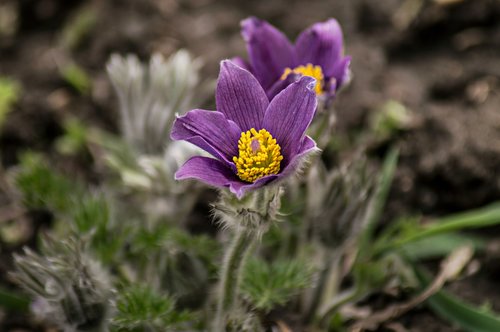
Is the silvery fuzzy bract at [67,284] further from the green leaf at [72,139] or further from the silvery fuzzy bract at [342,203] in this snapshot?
the green leaf at [72,139]

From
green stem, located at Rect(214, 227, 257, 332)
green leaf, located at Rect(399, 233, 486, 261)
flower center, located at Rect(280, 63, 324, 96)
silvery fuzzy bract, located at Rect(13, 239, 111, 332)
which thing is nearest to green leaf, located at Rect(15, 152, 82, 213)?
silvery fuzzy bract, located at Rect(13, 239, 111, 332)

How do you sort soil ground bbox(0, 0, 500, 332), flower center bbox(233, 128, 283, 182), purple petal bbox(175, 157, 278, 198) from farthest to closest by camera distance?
soil ground bbox(0, 0, 500, 332), flower center bbox(233, 128, 283, 182), purple petal bbox(175, 157, 278, 198)

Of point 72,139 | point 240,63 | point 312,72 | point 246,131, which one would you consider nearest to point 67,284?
point 246,131

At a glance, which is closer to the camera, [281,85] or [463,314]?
[281,85]

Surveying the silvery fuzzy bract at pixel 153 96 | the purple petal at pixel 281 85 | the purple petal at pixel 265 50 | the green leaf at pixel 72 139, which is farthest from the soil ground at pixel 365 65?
the purple petal at pixel 281 85

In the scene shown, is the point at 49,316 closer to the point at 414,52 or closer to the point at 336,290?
the point at 336,290

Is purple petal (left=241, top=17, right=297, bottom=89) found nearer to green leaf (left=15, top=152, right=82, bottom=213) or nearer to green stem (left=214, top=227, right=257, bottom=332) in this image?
green stem (left=214, top=227, right=257, bottom=332)

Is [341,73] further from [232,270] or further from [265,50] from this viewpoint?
[232,270]
